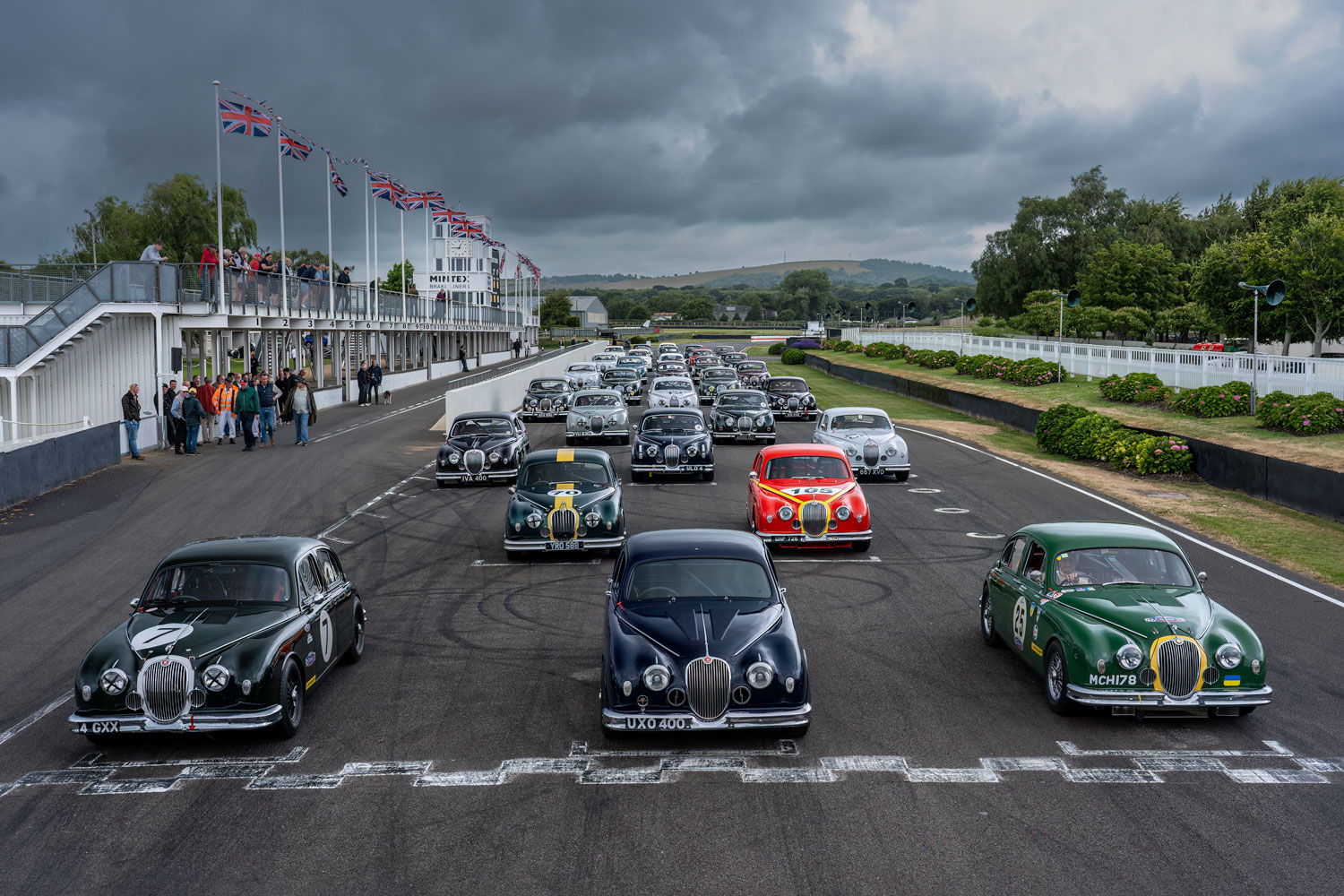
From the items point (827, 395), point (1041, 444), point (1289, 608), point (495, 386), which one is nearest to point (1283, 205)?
point (827, 395)

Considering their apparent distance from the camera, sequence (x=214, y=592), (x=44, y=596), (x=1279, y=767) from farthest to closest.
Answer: (x=44, y=596)
(x=214, y=592)
(x=1279, y=767)

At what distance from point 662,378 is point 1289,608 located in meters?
28.8

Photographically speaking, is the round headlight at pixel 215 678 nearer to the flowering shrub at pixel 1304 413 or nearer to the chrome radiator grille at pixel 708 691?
the chrome radiator grille at pixel 708 691

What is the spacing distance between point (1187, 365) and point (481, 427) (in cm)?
2546

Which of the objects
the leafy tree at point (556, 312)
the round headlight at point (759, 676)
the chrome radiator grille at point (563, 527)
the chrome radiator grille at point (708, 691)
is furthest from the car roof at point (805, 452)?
the leafy tree at point (556, 312)

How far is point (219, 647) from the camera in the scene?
8.79 metres

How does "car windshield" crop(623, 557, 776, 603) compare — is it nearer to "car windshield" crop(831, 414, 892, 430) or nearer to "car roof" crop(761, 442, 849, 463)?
"car roof" crop(761, 442, 849, 463)

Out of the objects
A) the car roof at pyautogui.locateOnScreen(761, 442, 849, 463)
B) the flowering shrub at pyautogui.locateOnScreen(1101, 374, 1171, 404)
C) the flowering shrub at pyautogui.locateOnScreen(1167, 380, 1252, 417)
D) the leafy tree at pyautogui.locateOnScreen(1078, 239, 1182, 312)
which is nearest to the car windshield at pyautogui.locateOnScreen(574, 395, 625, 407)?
the car roof at pyautogui.locateOnScreen(761, 442, 849, 463)

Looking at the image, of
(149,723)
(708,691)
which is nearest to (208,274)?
(149,723)

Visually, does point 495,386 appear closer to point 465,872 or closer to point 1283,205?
point 465,872

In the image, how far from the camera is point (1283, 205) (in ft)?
171

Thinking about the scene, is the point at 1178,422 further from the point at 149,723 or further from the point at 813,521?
the point at 149,723

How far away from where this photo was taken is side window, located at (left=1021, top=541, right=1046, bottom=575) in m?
10.7

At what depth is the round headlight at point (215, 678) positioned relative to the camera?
28.2 ft
